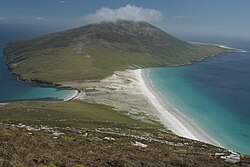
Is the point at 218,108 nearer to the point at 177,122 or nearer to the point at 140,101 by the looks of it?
the point at 140,101

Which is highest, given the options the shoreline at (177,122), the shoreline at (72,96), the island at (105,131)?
the island at (105,131)

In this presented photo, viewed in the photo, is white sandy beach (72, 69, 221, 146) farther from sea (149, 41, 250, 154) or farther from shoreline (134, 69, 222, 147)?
sea (149, 41, 250, 154)

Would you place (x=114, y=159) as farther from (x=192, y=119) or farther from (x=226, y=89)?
(x=226, y=89)

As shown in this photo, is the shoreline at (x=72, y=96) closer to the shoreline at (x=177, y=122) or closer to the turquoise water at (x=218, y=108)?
the shoreline at (x=177, y=122)

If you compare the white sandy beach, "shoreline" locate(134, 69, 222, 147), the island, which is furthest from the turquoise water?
the island

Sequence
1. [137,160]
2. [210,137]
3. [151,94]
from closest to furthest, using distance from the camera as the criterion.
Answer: [137,160] → [210,137] → [151,94]

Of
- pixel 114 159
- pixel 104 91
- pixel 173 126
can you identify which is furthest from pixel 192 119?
pixel 114 159

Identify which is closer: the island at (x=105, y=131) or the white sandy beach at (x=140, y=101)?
the island at (x=105, y=131)

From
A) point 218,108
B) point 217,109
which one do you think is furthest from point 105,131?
point 218,108

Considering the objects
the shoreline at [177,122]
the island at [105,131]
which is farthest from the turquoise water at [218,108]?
the island at [105,131]

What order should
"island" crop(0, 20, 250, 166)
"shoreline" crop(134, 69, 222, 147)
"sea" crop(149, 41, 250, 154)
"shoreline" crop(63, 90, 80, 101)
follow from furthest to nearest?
"shoreline" crop(63, 90, 80, 101)
"sea" crop(149, 41, 250, 154)
"shoreline" crop(134, 69, 222, 147)
"island" crop(0, 20, 250, 166)

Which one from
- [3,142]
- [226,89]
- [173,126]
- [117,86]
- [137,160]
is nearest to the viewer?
[3,142]
